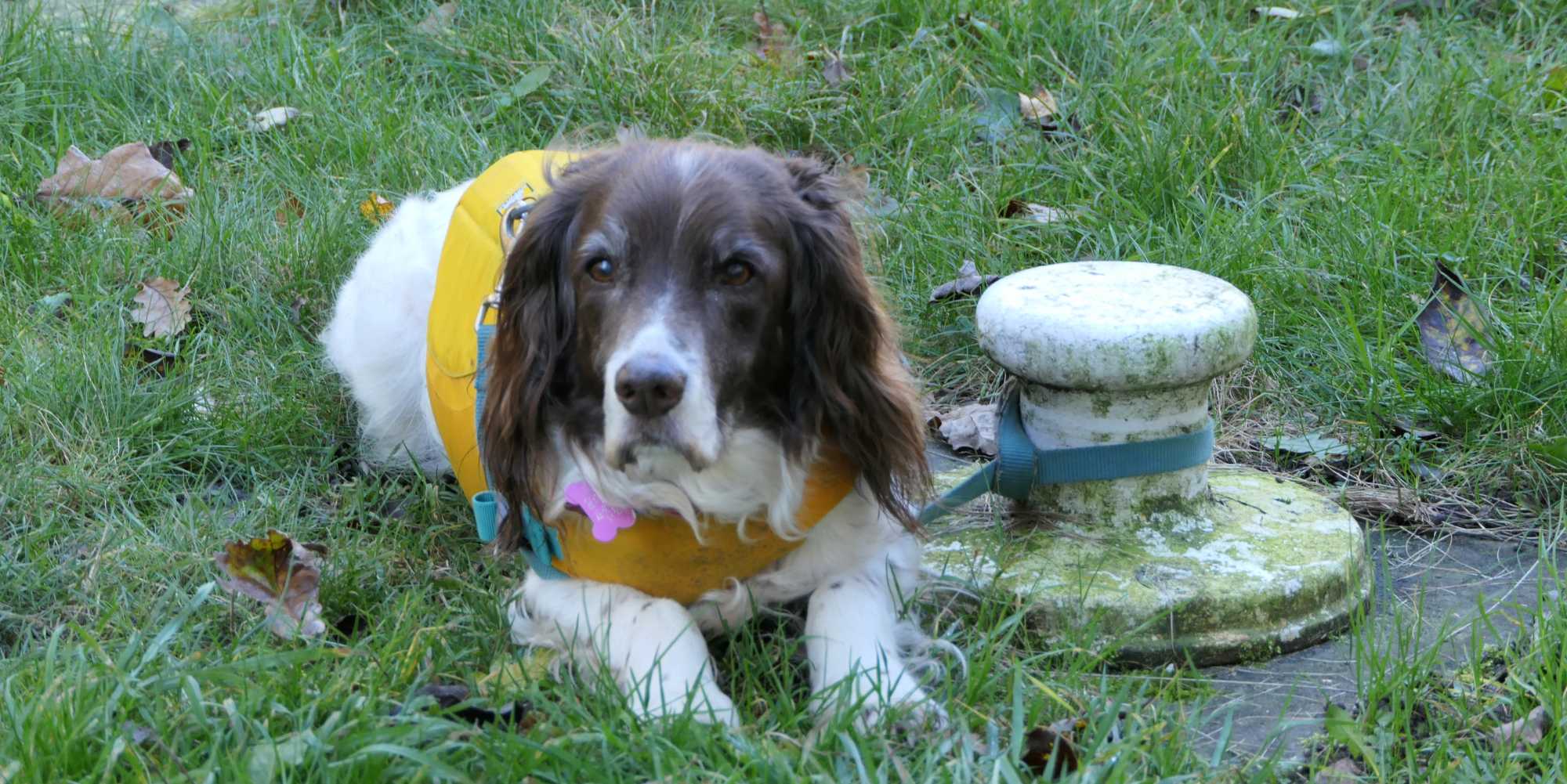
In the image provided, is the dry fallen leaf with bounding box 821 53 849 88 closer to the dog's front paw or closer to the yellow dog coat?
the yellow dog coat

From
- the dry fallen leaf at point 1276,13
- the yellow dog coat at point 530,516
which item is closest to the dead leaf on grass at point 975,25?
the dry fallen leaf at point 1276,13

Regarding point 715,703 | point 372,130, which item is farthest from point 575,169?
point 372,130

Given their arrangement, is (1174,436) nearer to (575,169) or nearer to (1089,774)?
(1089,774)

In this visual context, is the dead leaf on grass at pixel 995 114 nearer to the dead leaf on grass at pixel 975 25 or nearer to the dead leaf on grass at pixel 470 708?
the dead leaf on grass at pixel 975 25

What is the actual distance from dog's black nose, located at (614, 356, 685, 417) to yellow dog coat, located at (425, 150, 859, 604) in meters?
0.41

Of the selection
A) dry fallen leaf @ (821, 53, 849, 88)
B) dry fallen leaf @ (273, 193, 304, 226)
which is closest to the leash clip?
dry fallen leaf @ (273, 193, 304, 226)

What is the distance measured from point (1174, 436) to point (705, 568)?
0.94m

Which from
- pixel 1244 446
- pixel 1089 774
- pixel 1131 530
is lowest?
pixel 1244 446

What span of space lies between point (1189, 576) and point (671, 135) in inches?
99.3

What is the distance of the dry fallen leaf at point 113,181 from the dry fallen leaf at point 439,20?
3.46ft

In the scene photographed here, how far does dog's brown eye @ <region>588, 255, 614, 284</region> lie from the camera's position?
8.54 feet

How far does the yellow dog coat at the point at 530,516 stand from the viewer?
2826 millimetres

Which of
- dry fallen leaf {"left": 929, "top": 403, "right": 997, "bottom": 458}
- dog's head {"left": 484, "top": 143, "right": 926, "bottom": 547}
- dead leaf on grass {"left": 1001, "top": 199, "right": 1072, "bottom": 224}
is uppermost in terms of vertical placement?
dog's head {"left": 484, "top": 143, "right": 926, "bottom": 547}

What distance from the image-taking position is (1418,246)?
4.17 m
